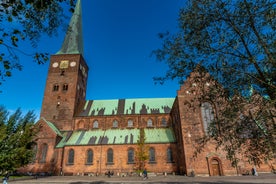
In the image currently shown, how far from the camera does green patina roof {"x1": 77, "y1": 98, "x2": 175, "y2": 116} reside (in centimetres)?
4025

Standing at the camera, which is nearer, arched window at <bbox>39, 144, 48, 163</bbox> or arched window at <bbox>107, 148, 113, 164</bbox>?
arched window at <bbox>107, 148, 113, 164</bbox>

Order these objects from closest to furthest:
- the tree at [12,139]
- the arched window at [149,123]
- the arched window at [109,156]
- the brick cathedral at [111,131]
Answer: the tree at [12,139], the brick cathedral at [111,131], the arched window at [109,156], the arched window at [149,123]

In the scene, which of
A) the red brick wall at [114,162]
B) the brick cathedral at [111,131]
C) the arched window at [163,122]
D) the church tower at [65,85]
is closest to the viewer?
the brick cathedral at [111,131]

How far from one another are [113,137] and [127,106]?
9474mm

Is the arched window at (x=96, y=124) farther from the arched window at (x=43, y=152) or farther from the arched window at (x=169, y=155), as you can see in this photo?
the arched window at (x=169, y=155)

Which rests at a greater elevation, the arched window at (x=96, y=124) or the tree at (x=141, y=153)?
the arched window at (x=96, y=124)

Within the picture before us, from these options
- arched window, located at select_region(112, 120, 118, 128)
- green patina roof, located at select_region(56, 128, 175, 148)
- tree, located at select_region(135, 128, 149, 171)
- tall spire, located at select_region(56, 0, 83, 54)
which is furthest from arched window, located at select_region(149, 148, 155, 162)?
tall spire, located at select_region(56, 0, 83, 54)

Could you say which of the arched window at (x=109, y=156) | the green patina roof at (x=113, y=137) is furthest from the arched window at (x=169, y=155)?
the arched window at (x=109, y=156)

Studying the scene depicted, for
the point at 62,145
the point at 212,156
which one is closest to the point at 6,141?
the point at 62,145

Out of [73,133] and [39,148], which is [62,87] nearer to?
[73,133]

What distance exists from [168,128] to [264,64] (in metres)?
32.3

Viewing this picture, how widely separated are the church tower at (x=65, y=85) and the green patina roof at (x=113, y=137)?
12.6 ft

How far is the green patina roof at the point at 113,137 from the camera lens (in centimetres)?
3356

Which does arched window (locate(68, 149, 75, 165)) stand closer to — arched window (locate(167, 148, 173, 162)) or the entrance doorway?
arched window (locate(167, 148, 173, 162))
